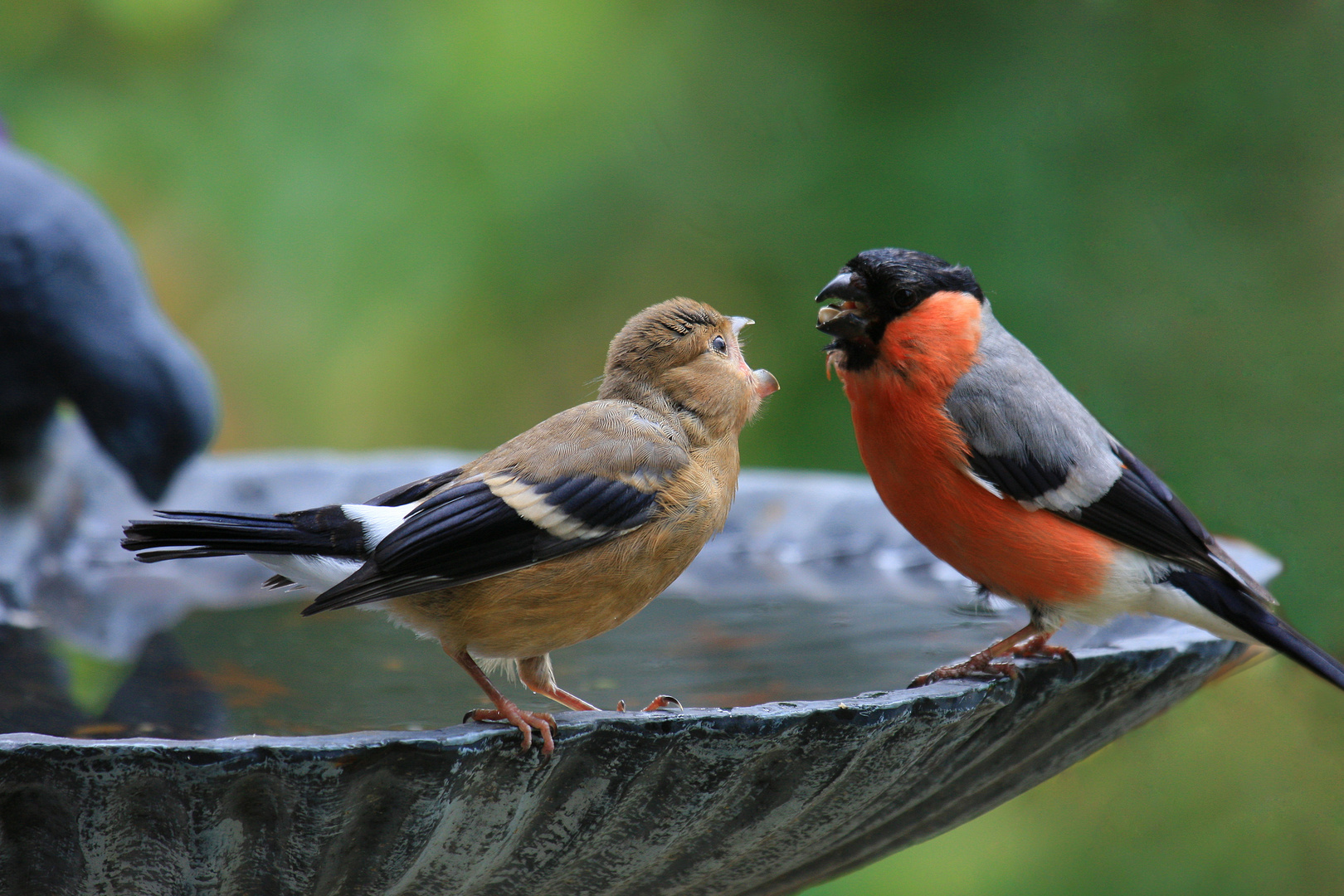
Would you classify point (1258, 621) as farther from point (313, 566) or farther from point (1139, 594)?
point (313, 566)

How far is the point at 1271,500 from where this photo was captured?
4180 millimetres

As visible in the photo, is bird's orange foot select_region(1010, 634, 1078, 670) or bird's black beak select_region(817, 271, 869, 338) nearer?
bird's orange foot select_region(1010, 634, 1078, 670)

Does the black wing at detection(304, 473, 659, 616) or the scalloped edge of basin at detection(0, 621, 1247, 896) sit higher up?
the black wing at detection(304, 473, 659, 616)

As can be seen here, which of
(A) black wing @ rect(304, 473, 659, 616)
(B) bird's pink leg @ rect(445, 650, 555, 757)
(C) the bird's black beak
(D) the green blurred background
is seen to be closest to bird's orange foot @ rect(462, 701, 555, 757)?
(B) bird's pink leg @ rect(445, 650, 555, 757)

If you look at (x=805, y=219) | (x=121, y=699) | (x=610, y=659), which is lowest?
(x=121, y=699)

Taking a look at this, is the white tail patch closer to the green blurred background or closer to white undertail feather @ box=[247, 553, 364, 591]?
white undertail feather @ box=[247, 553, 364, 591]

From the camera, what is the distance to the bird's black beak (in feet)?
7.14

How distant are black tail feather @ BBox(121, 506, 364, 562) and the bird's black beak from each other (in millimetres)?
875

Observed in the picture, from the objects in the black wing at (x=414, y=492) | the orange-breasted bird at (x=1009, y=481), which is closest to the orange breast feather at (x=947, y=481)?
the orange-breasted bird at (x=1009, y=481)

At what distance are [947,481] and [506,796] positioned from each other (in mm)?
955

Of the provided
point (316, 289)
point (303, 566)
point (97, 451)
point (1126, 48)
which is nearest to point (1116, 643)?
point (303, 566)

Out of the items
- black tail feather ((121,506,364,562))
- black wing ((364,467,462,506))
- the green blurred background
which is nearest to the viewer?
black tail feather ((121,506,364,562))

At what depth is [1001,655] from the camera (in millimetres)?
2006

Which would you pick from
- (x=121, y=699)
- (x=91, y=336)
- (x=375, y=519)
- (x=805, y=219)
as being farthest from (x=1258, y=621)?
(x=805, y=219)
